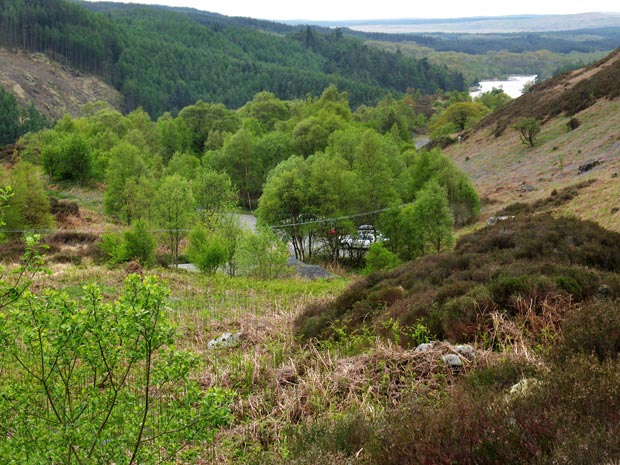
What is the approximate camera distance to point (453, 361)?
8203 mm

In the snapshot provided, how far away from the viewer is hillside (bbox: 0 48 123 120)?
155m

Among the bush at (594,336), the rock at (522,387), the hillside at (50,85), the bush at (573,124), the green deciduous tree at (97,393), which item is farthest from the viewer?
the hillside at (50,85)

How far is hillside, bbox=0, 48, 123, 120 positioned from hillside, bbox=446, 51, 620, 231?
406ft

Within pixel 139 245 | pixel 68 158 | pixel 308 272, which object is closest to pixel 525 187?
pixel 308 272

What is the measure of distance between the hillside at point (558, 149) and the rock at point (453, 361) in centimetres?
2423

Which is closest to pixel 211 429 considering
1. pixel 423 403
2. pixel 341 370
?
pixel 423 403

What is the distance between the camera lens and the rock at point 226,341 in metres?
12.4

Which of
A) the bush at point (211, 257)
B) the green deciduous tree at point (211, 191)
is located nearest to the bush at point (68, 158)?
the green deciduous tree at point (211, 191)

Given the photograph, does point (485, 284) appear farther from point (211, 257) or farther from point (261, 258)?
point (211, 257)

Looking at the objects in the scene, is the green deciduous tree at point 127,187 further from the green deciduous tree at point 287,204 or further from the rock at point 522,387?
the rock at point 522,387

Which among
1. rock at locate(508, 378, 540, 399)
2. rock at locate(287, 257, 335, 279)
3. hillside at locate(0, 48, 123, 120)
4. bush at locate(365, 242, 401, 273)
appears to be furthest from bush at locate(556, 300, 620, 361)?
hillside at locate(0, 48, 123, 120)

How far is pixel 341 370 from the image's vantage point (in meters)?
8.72

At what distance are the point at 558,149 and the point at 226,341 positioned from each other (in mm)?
55493

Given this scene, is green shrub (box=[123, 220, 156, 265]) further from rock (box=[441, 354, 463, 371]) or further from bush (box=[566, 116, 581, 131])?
bush (box=[566, 116, 581, 131])
